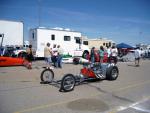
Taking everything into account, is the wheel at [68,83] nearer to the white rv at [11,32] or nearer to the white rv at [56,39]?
the white rv at [56,39]

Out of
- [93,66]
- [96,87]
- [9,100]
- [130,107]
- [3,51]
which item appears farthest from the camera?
[3,51]

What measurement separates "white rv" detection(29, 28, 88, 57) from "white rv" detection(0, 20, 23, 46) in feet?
5.06

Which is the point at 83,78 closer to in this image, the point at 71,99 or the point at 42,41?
the point at 71,99

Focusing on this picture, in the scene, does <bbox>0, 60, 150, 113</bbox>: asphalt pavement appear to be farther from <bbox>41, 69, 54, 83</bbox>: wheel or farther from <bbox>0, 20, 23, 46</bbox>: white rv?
<bbox>0, 20, 23, 46</bbox>: white rv

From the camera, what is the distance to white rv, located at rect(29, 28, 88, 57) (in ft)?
68.0

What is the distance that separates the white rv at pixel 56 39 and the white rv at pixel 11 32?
1.54 meters

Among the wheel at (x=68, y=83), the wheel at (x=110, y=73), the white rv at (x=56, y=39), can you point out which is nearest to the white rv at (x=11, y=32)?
the white rv at (x=56, y=39)

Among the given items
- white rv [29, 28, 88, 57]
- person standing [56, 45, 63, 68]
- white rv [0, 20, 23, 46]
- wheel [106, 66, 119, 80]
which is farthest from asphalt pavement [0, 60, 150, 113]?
white rv [29, 28, 88, 57]

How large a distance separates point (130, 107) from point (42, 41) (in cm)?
1591

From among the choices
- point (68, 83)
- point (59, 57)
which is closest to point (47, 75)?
point (68, 83)

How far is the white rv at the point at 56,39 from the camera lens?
816 inches

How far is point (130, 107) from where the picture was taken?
6.18 metres

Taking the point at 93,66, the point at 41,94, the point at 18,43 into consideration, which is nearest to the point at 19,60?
the point at 18,43

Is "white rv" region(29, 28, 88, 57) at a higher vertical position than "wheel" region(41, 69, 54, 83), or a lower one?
higher
